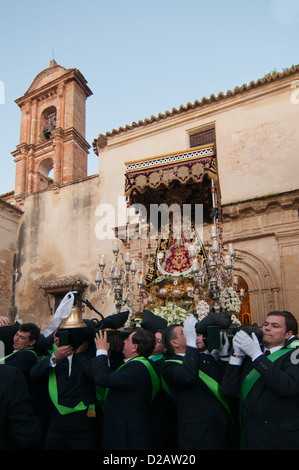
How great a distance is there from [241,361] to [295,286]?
6.67 metres

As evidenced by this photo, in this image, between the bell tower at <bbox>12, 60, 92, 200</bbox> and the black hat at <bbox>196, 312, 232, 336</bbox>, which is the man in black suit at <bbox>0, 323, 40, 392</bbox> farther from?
the bell tower at <bbox>12, 60, 92, 200</bbox>

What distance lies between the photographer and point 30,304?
12.9 m

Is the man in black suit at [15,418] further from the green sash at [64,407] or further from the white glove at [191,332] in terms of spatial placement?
the white glove at [191,332]

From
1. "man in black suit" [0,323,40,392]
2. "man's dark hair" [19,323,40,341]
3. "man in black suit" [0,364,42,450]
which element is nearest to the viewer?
"man in black suit" [0,364,42,450]

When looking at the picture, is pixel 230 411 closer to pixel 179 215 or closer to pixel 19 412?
pixel 19 412

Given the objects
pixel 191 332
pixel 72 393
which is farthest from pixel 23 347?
pixel 191 332

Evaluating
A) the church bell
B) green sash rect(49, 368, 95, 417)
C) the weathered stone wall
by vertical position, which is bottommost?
green sash rect(49, 368, 95, 417)

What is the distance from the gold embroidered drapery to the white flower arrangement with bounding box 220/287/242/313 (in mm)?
2517

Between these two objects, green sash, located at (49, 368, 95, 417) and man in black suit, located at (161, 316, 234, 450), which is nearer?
man in black suit, located at (161, 316, 234, 450)

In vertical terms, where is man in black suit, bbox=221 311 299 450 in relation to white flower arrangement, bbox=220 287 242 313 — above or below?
below

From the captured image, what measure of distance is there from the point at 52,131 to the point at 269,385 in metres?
14.7

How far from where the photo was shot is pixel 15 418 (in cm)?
228

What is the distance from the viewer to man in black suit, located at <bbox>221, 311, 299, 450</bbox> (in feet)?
7.93

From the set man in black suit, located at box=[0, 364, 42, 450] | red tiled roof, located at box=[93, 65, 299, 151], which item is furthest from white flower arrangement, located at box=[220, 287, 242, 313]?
red tiled roof, located at box=[93, 65, 299, 151]
